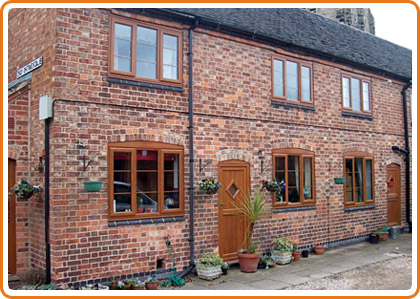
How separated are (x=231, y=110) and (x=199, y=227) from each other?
9.32 feet

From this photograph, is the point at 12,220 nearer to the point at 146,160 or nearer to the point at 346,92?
the point at 146,160

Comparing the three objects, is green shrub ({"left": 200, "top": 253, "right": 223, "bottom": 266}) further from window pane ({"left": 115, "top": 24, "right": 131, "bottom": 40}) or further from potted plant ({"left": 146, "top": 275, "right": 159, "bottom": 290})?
window pane ({"left": 115, "top": 24, "right": 131, "bottom": 40})

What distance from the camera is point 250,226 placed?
32.2 ft

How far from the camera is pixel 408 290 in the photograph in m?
8.08

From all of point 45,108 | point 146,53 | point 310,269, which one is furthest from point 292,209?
point 45,108

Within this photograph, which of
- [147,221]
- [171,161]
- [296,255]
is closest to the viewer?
[147,221]

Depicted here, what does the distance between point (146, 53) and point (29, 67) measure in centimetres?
234

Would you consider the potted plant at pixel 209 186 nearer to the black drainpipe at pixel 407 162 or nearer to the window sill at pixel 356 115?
the window sill at pixel 356 115

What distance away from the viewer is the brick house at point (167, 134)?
7797 mm

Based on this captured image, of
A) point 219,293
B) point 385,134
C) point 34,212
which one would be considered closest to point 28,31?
point 34,212

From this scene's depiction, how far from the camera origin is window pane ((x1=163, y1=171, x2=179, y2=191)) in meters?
8.98

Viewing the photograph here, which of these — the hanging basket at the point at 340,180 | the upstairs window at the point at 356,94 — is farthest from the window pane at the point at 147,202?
the upstairs window at the point at 356,94

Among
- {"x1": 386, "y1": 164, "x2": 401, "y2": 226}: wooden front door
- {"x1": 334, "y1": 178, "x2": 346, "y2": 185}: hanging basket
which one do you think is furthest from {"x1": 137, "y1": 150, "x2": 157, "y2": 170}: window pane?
{"x1": 386, "y1": 164, "x2": 401, "y2": 226}: wooden front door

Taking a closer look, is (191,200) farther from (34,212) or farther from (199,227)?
(34,212)
